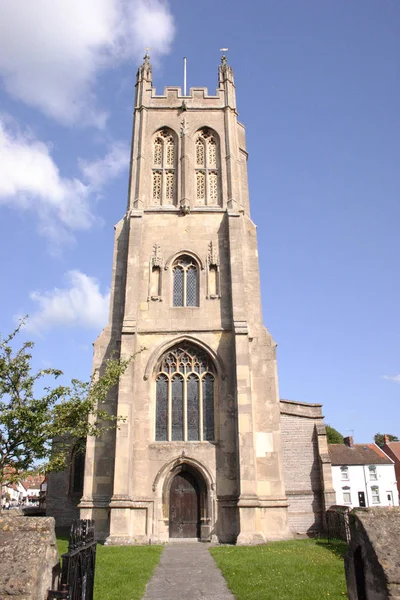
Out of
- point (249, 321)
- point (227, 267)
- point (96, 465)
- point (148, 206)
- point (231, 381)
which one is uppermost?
point (148, 206)

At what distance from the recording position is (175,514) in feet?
61.8

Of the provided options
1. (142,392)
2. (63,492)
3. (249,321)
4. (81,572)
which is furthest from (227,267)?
(81,572)

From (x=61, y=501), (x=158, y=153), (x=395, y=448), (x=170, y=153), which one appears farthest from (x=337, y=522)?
(x=395, y=448)

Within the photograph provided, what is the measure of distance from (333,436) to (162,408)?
47.2 meters

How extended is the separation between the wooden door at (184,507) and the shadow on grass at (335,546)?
4.73 metres

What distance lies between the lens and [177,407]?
20.1 meters

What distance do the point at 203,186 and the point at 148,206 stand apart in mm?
3121

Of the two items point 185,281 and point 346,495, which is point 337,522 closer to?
point 185,281

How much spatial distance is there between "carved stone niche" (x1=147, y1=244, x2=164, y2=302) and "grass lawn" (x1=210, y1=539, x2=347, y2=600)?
424 inches

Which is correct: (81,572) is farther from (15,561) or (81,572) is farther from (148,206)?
(148,206)

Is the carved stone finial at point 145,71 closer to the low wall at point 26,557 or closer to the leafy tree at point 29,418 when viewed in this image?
the leafy tree at point 29,418

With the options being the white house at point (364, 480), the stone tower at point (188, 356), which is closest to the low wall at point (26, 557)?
the stone tower at point (188, 356)

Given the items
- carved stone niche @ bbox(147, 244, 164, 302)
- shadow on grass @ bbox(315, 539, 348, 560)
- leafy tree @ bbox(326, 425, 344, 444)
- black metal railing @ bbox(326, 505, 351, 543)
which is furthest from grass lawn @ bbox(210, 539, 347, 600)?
leafy tree @ bbox(326, 425, 344, 444)

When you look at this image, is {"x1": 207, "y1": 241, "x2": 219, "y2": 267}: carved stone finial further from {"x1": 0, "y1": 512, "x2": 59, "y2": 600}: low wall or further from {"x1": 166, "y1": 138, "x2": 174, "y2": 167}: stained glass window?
{"x1": 0, "y1": 512, "x2": 59, "y2": 600}: low wall
